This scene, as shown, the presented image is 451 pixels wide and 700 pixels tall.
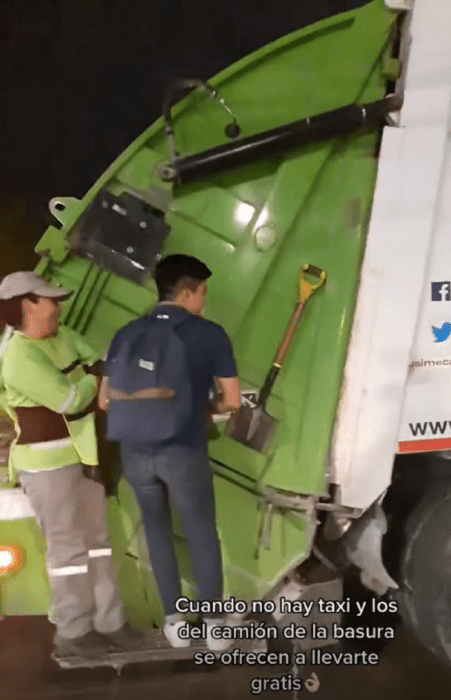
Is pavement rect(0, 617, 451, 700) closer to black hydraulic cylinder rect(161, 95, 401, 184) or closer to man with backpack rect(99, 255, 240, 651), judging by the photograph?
man with backpack rect(99, 255, 240, 651)

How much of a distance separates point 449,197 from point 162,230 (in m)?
0.79

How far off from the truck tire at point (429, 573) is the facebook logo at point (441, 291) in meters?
0.58

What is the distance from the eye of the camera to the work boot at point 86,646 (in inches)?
67.6

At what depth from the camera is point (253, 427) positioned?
167cm

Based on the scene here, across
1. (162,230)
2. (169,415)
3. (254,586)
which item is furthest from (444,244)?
(254,586)

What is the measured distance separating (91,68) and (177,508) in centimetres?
132

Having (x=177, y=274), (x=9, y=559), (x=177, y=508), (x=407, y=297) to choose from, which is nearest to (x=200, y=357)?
(x=177, y=274)

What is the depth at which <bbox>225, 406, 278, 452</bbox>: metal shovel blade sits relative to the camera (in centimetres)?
167

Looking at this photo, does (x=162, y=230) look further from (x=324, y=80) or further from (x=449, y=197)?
(x=449, y=197)

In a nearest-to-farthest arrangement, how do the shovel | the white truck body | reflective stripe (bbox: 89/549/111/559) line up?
the white truck body < the shovel < reflective stripe (bbox: 89/549/111/559)

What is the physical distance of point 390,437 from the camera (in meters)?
1.63

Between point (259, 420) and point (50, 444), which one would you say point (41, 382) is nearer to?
point (50, 444)

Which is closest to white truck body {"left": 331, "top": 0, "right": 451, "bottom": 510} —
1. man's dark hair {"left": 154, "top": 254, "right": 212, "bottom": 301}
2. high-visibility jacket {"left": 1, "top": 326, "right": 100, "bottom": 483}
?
man's dark hair {"left": 154, "top": 254, "right": 212, "bottom": 301}

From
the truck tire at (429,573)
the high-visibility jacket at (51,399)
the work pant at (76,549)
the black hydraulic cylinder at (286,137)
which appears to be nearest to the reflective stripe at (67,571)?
the work pant at (76,549)
